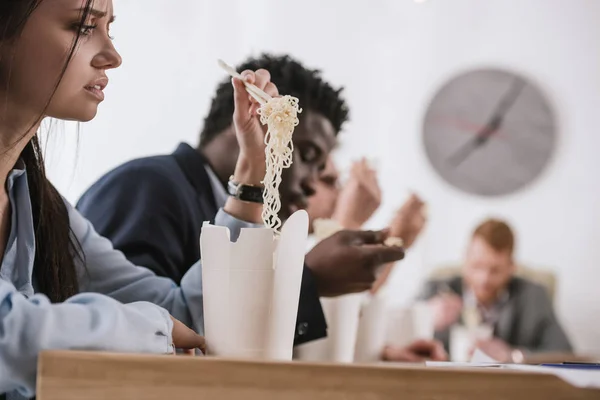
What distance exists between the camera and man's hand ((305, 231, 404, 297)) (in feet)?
4.28

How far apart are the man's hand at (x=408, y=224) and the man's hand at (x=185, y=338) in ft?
4.97

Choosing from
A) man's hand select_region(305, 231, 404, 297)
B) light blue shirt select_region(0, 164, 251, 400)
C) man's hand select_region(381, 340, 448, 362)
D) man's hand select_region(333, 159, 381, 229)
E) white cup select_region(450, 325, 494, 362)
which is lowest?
white cup select_region(450, 325, 494, 362)

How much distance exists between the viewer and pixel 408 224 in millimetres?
2990

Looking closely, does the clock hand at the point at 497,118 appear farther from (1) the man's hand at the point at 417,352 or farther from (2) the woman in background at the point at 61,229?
(2) the woman in background at the point at 61,229

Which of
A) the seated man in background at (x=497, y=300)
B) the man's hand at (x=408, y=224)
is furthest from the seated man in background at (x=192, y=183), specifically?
the seated man in background at (x=497, y=300)

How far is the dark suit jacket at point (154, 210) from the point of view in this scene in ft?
5.12

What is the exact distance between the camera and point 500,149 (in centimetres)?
495

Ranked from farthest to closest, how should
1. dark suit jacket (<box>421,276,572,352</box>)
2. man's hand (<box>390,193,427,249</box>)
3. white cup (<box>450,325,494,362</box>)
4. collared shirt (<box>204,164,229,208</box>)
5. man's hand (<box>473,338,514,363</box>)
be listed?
dark suit jacket (<box>421,276,572,352</box>) → white cup (<box>450,325,494,362</box>) → man's hand (<box>473,338,514,363</box>) → man's hand (<box>390,193,427,249</box>) → collared shirt (<box>204,164,229,208</box>)


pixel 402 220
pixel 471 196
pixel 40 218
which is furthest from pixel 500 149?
pixel 40 218

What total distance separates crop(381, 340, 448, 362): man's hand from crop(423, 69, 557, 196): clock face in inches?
101

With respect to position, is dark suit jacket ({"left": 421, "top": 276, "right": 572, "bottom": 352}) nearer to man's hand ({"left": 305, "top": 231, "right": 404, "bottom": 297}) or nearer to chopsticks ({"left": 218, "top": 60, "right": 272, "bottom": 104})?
man's hand ({"left": 305, "top": 231, "right": 404, "bottom": 297})

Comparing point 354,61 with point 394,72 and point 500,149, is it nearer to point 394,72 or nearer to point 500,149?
point 394,72

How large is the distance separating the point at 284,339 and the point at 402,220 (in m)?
1.88

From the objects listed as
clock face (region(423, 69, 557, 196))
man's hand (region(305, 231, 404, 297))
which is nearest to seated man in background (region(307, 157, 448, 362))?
man's hand (region(305, 231, 404, 297))
